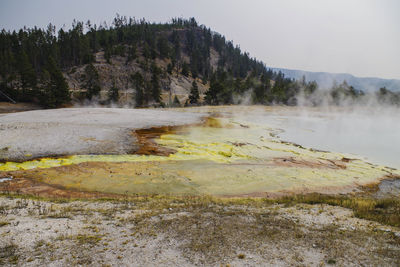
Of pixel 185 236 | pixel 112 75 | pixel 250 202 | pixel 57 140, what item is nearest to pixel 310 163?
pixel 250 202

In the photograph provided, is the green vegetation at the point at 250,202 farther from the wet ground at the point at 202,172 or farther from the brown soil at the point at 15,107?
the brown soil at the point at 15,107

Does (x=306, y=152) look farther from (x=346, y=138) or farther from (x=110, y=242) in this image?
(x=110, y=242)

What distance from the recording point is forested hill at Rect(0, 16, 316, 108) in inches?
2162

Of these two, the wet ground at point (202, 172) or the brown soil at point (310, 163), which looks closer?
the wet ground at point (202, 172)

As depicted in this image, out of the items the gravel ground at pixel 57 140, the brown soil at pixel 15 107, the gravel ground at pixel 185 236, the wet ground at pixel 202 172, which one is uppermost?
the brown soil at pixel 15 107

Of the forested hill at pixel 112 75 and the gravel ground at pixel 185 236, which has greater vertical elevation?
the forested hill at pixel 112 75

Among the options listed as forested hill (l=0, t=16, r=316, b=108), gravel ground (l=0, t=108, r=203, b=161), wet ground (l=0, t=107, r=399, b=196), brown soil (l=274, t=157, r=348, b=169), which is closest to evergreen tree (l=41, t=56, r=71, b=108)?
forested hill (l=0, t=16, r=316, b=108)

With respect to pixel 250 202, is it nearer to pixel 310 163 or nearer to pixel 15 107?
pixel 310 163

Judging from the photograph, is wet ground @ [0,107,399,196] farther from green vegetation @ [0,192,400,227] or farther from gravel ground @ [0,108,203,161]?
gravel ground @ [0,108,203,161]

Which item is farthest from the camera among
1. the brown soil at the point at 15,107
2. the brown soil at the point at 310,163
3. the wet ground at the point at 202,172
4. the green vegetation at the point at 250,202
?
the brown soil at the point at 15,107

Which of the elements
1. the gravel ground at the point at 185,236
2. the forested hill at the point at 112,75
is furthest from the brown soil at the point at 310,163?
the forested hill at the point at 112,75

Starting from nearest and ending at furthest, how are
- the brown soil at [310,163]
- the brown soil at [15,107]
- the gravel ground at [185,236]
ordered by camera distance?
the gravel ground at [185,236], the brown soil at [310,163], the brown soil at [15,107]

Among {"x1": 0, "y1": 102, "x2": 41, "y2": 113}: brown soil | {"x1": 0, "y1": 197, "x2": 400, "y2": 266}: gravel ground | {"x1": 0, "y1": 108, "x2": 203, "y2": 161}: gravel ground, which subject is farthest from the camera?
{"x1": 0, "y1": 102, "x2": 41, "y2": 113}: brown soil

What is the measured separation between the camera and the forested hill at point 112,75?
54.9 meters
